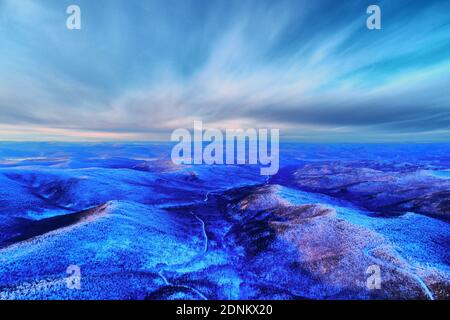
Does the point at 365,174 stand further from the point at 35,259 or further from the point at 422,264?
the point at 35,259

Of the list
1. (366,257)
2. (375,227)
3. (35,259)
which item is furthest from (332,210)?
(35,259)

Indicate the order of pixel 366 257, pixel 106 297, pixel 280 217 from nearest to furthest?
pixel 106 297, pixel 366 257, pixel 280 217

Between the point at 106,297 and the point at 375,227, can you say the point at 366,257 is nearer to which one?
the point at 375,227

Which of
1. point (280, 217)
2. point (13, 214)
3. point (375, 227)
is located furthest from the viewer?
point (13, 214)
